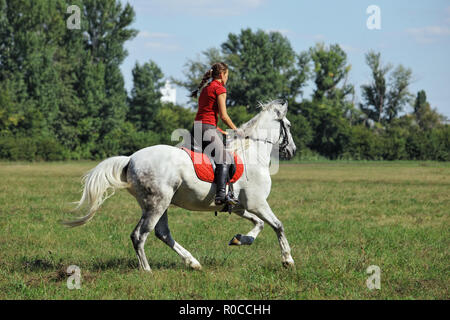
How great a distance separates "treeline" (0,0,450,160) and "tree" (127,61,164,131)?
15 cm

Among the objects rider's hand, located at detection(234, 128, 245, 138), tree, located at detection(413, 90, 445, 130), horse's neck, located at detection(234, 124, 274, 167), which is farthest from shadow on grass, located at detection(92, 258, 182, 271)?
tree, located at detection(413, 90, 445, 130)

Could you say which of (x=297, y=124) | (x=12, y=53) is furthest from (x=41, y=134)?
(x=297, y=124)

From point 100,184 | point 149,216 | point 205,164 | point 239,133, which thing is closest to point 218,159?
point 205,164

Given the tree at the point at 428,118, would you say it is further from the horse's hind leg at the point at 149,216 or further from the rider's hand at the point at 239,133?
the horse's hind leg at the point at 149,216

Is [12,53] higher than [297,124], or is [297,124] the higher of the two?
[12,53]

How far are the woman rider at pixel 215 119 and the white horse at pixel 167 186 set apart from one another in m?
0.23

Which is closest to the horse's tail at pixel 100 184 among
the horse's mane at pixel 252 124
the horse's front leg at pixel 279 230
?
the horse's mane at pixel 252 124

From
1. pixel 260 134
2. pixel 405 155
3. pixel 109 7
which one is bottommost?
pixel 405 155

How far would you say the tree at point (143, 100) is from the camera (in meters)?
79.8

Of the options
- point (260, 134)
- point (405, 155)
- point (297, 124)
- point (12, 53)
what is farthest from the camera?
Answer: point (297, 124)
